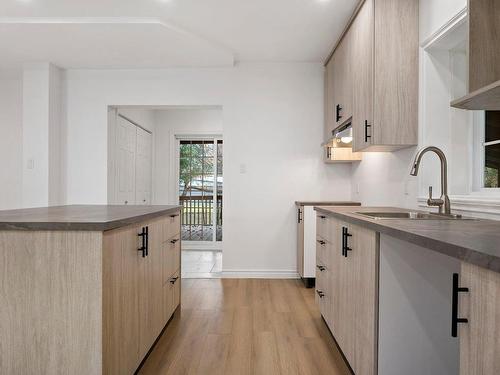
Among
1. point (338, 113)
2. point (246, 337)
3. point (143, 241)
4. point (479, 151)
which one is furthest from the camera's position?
point (338, 113)

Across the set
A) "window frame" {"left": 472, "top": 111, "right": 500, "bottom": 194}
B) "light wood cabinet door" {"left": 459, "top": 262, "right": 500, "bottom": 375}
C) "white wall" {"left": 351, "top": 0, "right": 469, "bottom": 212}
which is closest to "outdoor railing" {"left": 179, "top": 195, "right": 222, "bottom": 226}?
"white wall" {"left": 351, "top": 0, "right": 469, "bottom": 212}

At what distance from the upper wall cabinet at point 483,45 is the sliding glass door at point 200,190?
4717 mm

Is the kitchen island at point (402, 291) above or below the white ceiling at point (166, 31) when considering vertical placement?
below

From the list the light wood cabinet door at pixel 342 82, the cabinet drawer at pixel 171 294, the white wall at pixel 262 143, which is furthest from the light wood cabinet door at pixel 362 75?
the cabinet drawer at pixel 171 294

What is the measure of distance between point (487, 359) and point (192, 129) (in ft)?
17.9

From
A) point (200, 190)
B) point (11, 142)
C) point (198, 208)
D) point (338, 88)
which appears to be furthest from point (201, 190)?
point (338, 88)

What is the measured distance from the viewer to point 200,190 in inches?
232

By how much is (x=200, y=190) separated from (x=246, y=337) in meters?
3.78

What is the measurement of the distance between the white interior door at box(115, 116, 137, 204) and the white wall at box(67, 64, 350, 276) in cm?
70

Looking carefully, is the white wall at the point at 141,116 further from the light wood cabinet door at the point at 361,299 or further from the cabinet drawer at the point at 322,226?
the light wood cabinet door at the point at 361,299

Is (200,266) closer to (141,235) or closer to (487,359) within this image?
(141,235)

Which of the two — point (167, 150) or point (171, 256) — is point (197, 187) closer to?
point (167, 150)

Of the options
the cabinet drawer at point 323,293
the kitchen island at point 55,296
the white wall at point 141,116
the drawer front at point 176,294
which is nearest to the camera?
the kitchen island at point 55,296

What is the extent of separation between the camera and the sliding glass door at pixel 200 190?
5.84m
